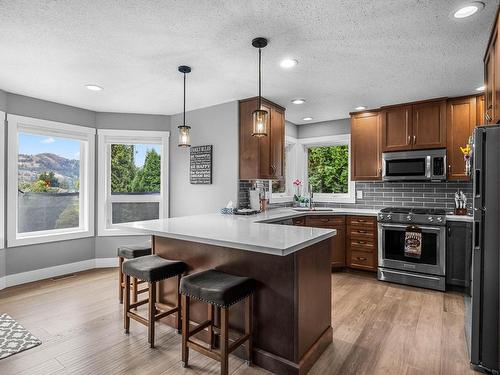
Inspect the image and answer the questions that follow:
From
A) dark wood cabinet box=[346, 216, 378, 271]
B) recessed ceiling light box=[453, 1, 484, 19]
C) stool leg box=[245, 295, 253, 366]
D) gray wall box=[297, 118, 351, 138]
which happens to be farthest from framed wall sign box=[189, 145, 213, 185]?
recessed ceiling light box=[453, 1, 484, 19]

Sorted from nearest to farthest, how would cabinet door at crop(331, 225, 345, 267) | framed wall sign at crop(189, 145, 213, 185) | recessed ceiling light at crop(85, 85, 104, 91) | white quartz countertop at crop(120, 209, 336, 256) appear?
white quartz countertop at crop(120, 209, 336, 256), recessed ceiling light at crop(85, 85, 104, 91), framed wall sign at crop(189, 145, 213, 185), cabinet door at crop(331, 225, 345, 267)

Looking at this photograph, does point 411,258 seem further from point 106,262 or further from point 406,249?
point 106,262

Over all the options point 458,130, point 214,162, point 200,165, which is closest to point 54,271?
point 200,165

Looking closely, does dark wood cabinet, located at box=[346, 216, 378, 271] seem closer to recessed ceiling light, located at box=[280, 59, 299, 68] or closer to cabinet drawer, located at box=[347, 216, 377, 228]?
cabinet drawer, located at box=[347, 216, 377, 228]

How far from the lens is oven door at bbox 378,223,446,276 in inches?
142

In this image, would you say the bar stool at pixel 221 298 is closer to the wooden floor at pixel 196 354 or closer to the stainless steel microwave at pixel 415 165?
the wooden floor at pixel 196 354

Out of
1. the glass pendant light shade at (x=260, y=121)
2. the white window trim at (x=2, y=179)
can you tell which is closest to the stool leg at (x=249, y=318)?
the glass pendant light shade at (x=260, y=121)

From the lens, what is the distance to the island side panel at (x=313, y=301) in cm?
201

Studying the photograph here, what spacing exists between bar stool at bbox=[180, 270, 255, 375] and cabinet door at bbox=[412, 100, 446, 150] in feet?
10.6

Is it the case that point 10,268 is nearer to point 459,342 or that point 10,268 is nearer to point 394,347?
point 394,347

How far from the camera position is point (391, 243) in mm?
3916

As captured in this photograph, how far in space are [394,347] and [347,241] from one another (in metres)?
2.06

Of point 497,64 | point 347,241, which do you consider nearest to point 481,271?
point 497,64

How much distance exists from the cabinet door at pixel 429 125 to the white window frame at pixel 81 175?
4665mm
